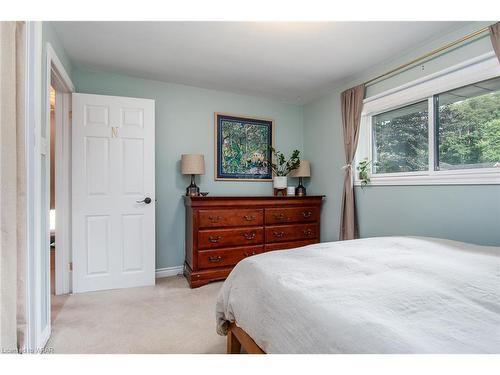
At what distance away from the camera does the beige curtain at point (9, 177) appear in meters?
1.13

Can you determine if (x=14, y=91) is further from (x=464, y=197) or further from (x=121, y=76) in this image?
(x=464, y=197)

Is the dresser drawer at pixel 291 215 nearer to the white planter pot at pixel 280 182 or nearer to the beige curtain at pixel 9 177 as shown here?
the white planter pot at pixel 280 182

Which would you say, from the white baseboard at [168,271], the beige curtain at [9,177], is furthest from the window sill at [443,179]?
the beige curtain at [9,177]

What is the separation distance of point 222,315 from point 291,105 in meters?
3.26

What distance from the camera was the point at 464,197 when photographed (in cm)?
204

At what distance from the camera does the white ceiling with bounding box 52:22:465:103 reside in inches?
83.7

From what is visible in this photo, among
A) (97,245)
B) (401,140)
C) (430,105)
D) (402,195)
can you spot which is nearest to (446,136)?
(430,105)

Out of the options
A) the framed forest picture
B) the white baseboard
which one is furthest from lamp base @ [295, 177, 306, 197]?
the white baseboard

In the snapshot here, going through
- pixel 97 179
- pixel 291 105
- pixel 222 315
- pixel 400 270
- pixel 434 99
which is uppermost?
pixel 291 105

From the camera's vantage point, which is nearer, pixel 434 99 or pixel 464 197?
pixel 464 197

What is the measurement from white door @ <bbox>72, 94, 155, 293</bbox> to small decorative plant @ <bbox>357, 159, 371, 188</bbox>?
2356 millimetres

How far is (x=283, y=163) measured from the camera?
12.7 ft

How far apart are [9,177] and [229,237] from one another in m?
2.07
